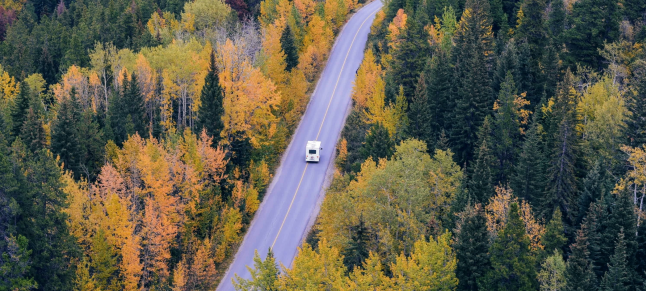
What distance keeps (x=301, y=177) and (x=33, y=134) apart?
98.4ft

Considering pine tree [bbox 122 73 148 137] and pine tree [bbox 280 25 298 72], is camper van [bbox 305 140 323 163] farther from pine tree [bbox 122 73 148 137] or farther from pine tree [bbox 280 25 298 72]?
Answer: pine tree [bbox 122 73 148 137]

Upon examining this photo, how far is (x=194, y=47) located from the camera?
85.4 meters

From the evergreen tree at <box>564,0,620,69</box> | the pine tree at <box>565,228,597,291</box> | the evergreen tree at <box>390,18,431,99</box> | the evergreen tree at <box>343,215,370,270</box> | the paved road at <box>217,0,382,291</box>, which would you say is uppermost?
the evergreen tree at <box>564,0,620,69</box>

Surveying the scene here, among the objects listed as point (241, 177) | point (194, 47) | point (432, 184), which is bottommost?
point (241, 177)

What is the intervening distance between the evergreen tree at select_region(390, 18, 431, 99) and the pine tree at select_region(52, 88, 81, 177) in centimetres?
3680

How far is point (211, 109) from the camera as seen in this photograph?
7156cm

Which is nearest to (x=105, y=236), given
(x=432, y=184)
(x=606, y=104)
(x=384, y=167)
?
(x=384, y=167)

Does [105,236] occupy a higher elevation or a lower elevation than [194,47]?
lower

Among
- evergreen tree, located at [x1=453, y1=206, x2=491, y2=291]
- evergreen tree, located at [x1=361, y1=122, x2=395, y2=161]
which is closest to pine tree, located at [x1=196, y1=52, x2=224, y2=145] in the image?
evergreen tree, located at [x1=361, y1=122, x2=395, y2=161]

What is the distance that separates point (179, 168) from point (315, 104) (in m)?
34.0

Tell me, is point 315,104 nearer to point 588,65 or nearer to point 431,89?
point 431,89

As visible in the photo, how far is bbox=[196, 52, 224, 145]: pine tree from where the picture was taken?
71312mm

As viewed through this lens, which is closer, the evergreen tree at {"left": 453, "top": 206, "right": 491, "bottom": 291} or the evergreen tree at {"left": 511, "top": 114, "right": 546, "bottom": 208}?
the evergreen tree at {"left": 453, "top": 206, "right": 491, "bottom": 291}

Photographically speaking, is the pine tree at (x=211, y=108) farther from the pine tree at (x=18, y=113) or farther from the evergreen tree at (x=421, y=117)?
the evergreen tree at (x=421, y=117)
